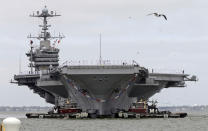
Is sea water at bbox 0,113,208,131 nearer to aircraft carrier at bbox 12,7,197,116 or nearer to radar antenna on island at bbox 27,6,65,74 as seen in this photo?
aircraft carrier at bbox 12,7,197,116

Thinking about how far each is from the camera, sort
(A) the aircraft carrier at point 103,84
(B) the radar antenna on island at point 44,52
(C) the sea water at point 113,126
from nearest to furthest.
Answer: (C) the sea water at point 113,126, (A) the aircraft carrier at point 103,84, (B) the radar antenna on island at point 44,52

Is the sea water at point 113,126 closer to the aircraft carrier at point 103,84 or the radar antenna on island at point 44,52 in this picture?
the aircraft carrier at point 103,84

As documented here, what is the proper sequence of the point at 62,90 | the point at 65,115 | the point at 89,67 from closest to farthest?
1. the point at 89,67
2. the point at 65,115
3. the point at 62,90

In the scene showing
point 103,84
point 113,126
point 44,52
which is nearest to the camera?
point 113,126

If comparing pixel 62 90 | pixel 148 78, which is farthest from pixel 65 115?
pixel 148 78

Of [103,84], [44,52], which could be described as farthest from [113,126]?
[44,52]

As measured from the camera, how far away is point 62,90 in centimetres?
6731

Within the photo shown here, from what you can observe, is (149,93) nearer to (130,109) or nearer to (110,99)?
(130,109)

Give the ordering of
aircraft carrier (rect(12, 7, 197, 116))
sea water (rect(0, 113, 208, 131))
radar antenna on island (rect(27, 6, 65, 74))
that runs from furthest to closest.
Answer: radar antenna on island (rect(27, 6, 65, 74))
aircraft carrier (rect(12, 7, 197, 116))
sea water (rect(0, 113, 208, 131))

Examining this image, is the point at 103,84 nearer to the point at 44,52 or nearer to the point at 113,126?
the point at 113,126

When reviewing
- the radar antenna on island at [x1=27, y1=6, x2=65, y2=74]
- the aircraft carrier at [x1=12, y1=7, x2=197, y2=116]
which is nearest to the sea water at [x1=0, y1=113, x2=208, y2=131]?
the aircraft carrier at [x1=12, y1=7, x2=197, y2=116]

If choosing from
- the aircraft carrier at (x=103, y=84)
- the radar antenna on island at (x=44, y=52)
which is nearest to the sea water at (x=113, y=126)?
the aircraft carrier at (x=103, y=84)

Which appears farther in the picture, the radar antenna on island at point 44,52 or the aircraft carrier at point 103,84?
the radar antenna on island at point 44,52

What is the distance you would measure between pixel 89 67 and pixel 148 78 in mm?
10827
